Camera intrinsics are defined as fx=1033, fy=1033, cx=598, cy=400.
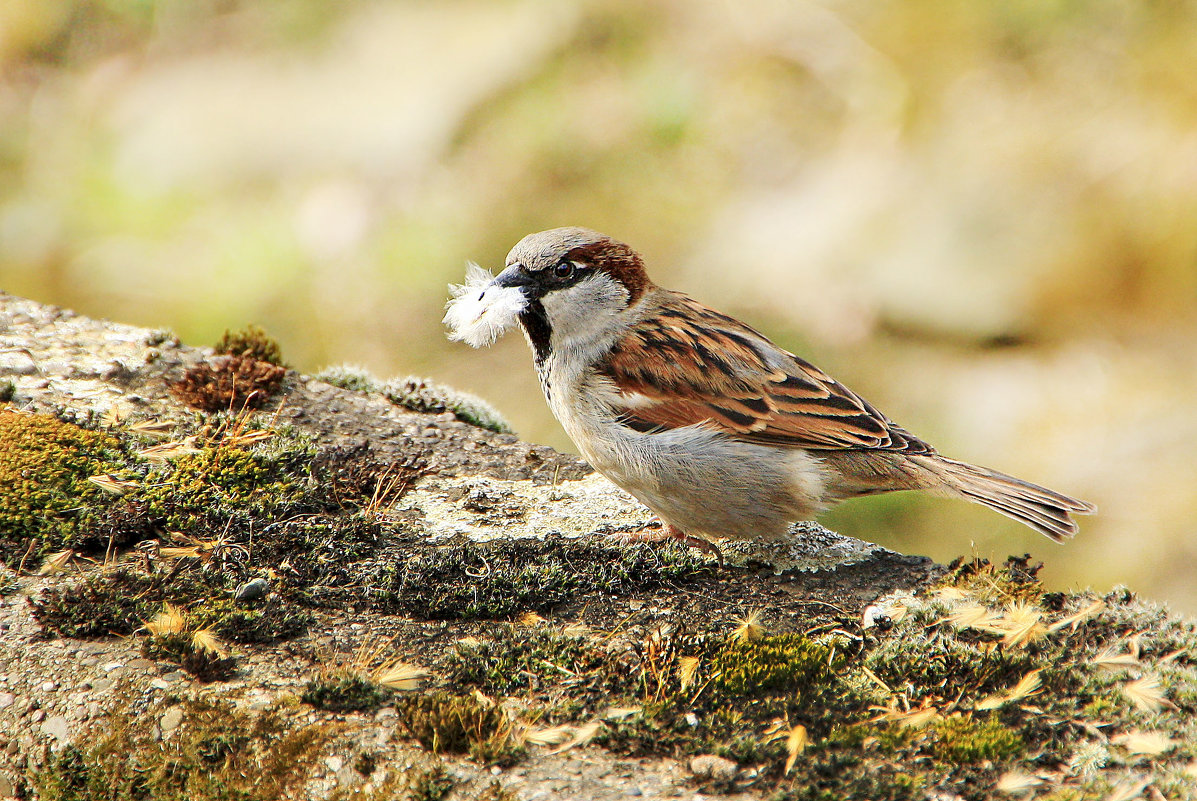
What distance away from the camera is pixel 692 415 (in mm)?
4730

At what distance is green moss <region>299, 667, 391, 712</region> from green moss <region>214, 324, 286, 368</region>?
2913 millimetres

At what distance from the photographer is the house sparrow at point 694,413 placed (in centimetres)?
462

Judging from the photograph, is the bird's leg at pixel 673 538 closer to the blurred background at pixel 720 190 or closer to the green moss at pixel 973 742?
the green moss at pixel 973 742

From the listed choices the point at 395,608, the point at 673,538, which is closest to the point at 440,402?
the point at 673,538

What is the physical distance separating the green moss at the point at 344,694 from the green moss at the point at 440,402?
2.78 metres

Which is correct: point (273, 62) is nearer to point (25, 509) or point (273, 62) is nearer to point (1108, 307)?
point (25, 509)

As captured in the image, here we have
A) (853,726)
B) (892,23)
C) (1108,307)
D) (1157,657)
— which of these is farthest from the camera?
(892,23)

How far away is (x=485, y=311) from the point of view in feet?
16.2

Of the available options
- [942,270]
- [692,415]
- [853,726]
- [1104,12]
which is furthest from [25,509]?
[1104,12]

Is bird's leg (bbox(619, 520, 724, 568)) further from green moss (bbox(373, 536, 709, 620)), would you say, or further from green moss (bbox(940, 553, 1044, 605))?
green moss (bbox(940, 553, 1044, 605))

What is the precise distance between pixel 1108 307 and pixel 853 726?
6.32 m

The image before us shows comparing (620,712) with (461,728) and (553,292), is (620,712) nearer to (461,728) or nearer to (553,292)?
(461,728)

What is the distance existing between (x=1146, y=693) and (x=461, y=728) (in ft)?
7.36

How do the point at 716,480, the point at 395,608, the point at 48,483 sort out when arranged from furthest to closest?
the point at 716,480 < the point at 48,483 < the point at 395,608
